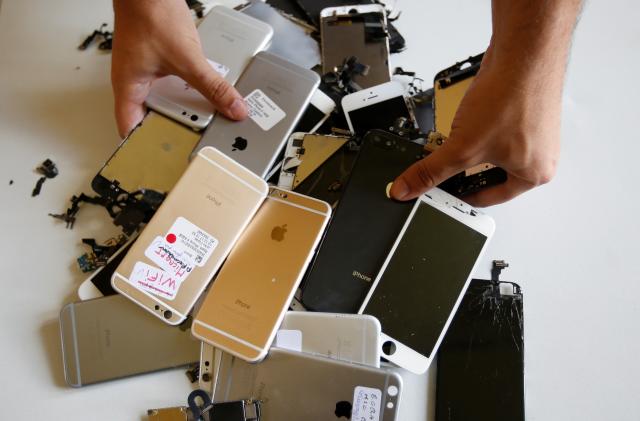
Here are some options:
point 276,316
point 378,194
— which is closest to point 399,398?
point 276,316

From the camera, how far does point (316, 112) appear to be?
6.66ft

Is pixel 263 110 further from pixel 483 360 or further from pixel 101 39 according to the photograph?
pixel 483 360

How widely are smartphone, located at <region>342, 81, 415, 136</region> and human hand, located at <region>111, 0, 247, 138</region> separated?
43 cm

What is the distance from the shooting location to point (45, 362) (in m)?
1.78

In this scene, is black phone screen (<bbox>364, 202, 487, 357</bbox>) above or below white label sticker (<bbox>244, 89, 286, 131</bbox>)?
below

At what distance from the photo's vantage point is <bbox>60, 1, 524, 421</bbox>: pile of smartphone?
165 centimetres

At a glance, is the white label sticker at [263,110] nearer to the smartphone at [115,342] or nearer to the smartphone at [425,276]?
the smartphone at [425,276]

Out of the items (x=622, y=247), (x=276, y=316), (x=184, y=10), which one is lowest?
(x=276, y=316)

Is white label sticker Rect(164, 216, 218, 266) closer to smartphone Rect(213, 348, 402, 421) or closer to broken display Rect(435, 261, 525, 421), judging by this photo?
smartphone Rect(213, 348, 402, 421)

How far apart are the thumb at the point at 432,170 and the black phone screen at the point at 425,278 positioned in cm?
9

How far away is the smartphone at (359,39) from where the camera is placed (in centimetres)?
212

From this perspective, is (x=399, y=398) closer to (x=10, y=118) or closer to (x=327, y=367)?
(x=327, y=367)

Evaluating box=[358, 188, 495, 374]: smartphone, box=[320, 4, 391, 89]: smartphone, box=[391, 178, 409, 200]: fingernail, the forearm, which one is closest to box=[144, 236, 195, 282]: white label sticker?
box=[358, 188, 495, 374]: smartphone

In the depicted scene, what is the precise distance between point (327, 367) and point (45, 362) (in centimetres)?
105
